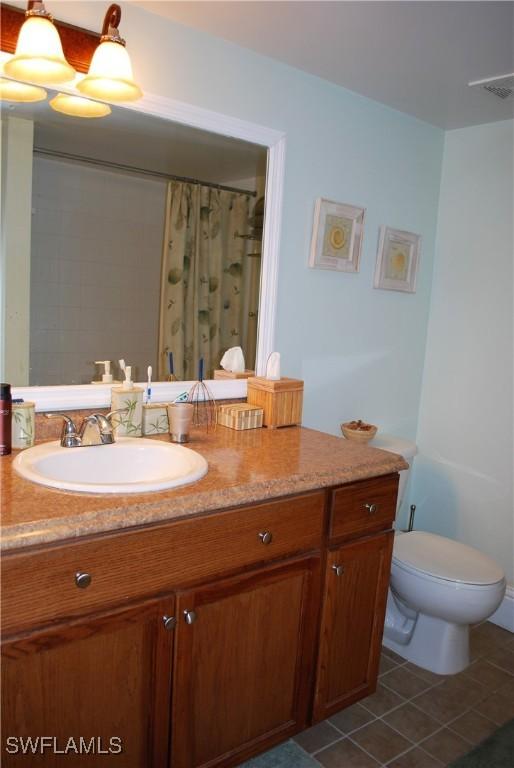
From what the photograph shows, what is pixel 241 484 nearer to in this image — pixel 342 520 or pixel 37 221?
pixel 342 520

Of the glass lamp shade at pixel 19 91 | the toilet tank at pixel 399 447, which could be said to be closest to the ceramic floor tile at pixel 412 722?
the toilet tank at pixel 399 447

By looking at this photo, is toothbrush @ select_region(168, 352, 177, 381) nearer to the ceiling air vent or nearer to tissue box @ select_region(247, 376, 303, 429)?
tissue box @ select_region(247, 376, 303, 429)

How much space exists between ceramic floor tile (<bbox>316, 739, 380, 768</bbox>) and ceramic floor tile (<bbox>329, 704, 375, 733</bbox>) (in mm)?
70

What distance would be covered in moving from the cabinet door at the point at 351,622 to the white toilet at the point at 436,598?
31cm

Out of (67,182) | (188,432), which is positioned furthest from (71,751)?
(67,182)

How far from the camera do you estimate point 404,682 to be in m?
2.11

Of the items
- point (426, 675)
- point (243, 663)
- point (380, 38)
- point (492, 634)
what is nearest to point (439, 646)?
point (426, 675)

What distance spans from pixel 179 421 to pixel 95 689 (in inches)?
28.8

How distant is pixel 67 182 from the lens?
5.46 ft

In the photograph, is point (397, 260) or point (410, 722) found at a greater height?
point (397, 260)

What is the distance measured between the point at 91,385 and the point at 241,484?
2.10 feet

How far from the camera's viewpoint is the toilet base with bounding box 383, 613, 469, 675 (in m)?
2.17

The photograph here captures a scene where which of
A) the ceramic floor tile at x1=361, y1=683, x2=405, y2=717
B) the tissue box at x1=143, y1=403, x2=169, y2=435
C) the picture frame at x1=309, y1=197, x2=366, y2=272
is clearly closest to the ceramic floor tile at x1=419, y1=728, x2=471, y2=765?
the ceramic floor tile at x1=361, y1=683, x2=405, y2=717

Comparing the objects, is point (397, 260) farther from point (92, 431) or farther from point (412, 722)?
point (412, 722)
